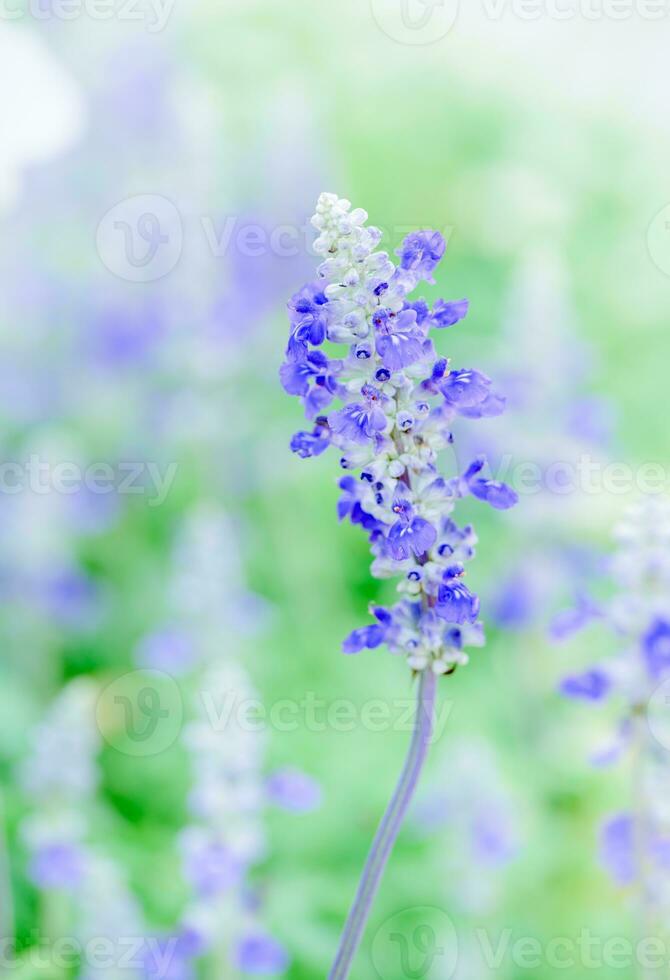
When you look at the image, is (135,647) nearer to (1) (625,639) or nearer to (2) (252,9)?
(1) (625,639)

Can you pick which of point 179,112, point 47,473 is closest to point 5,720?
point 47,473
